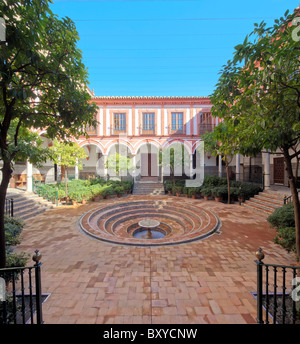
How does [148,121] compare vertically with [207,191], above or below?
above

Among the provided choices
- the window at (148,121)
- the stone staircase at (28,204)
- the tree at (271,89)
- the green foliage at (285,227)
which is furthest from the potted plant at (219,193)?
the stone staircase at (28,204)

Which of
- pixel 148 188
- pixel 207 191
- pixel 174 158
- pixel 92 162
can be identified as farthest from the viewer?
pixel 92 162

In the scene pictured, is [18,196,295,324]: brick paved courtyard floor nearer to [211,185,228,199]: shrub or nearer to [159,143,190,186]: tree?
[211,185,228,199]: shrub

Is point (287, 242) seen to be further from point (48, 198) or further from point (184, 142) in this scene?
point (184, 142)

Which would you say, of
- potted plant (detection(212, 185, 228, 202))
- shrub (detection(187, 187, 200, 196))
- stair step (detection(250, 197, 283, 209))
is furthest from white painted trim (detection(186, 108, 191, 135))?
stair step (detection(250, 197, 283, 209))

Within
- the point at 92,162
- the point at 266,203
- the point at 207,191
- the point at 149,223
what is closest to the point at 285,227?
the point at 149,223

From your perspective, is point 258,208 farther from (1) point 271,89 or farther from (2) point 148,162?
(2) point 148,162

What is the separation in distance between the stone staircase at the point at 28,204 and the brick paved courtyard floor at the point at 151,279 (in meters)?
2.76

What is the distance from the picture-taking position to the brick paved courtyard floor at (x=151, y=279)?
256 cm

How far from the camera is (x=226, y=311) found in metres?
2.61

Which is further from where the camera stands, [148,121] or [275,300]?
[148,121]

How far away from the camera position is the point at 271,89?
2719mm

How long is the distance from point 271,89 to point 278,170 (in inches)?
535
